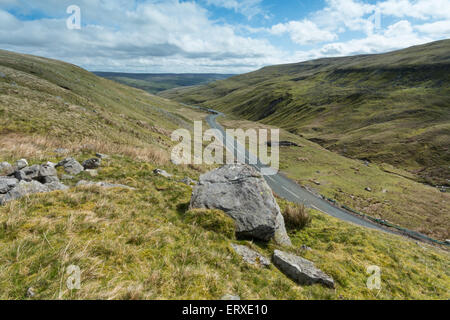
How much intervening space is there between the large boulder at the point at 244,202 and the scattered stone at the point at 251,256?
0.99 m

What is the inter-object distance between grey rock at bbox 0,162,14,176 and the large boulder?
28.9ft

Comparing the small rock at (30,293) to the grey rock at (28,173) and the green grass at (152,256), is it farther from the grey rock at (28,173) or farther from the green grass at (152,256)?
the grey rock at (28,173)

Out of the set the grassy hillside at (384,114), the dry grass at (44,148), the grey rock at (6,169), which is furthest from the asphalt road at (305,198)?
the grassy hillside at (384,114)

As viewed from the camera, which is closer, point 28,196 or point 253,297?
point 253,297

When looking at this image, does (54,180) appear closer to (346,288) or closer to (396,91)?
(346,288)

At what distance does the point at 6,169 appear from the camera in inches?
391

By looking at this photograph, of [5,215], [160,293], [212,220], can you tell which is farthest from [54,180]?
[160,293]

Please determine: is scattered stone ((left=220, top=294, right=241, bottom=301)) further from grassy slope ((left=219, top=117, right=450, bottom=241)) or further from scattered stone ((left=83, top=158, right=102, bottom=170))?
grassy slope ((left=219, top=117, right=450, bottom=241))

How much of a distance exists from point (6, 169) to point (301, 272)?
1383cm

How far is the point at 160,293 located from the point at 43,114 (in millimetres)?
28052

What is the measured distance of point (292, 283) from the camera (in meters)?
6.70

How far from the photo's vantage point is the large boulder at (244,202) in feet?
29.1

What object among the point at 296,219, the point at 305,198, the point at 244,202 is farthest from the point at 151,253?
the point at 305,198

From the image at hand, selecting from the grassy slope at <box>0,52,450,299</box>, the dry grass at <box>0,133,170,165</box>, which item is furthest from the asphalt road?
the dry grass at <box>0,133,170,165</box>
